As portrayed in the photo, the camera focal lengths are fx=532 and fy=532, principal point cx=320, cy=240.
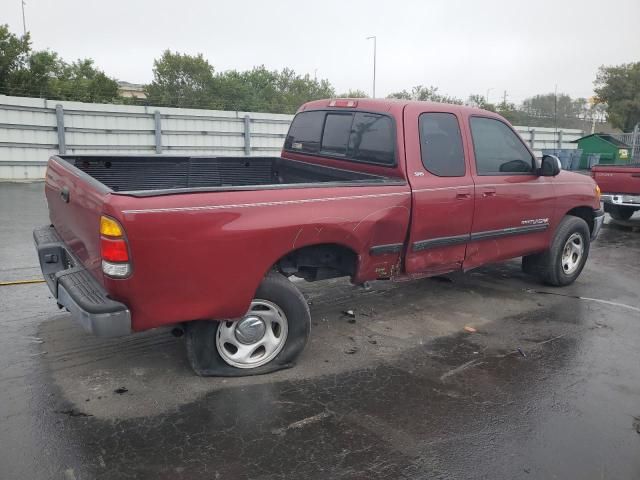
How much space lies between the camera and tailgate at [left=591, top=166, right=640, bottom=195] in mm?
10031

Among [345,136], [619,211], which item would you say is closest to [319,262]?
[345,136]

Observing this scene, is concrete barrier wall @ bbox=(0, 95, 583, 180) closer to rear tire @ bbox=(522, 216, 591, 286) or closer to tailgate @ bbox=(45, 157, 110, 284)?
tailgate @ bbox=(45, 157, 110, 284)

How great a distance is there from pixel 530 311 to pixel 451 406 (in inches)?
92.4

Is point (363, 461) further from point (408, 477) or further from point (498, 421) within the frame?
point (498, 421)

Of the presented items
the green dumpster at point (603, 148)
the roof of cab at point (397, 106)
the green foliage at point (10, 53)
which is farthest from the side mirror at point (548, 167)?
the green foliage at point (10, 53)

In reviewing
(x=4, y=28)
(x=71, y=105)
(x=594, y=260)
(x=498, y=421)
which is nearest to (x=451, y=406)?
(x=498, y=421)

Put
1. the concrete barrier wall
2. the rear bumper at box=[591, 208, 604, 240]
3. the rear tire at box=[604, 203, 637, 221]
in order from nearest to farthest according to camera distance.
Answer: the rear bumper at box=[591, 208, 604, 240], the rear tire at box=[604, 203, 637, 221], the concrete barrier wall

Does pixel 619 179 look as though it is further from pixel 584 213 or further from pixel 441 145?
pixel 441 145

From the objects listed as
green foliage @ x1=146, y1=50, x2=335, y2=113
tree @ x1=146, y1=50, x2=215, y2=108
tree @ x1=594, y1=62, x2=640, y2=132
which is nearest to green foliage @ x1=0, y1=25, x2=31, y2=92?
green foliage @ x1=146, y1=50, x2=335, y2=113

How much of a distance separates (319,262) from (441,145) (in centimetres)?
158

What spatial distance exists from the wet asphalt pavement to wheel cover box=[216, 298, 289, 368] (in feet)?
0.51

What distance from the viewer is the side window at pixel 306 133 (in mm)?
5324

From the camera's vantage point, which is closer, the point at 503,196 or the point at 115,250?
the point at 115,250

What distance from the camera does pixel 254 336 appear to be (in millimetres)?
3797
